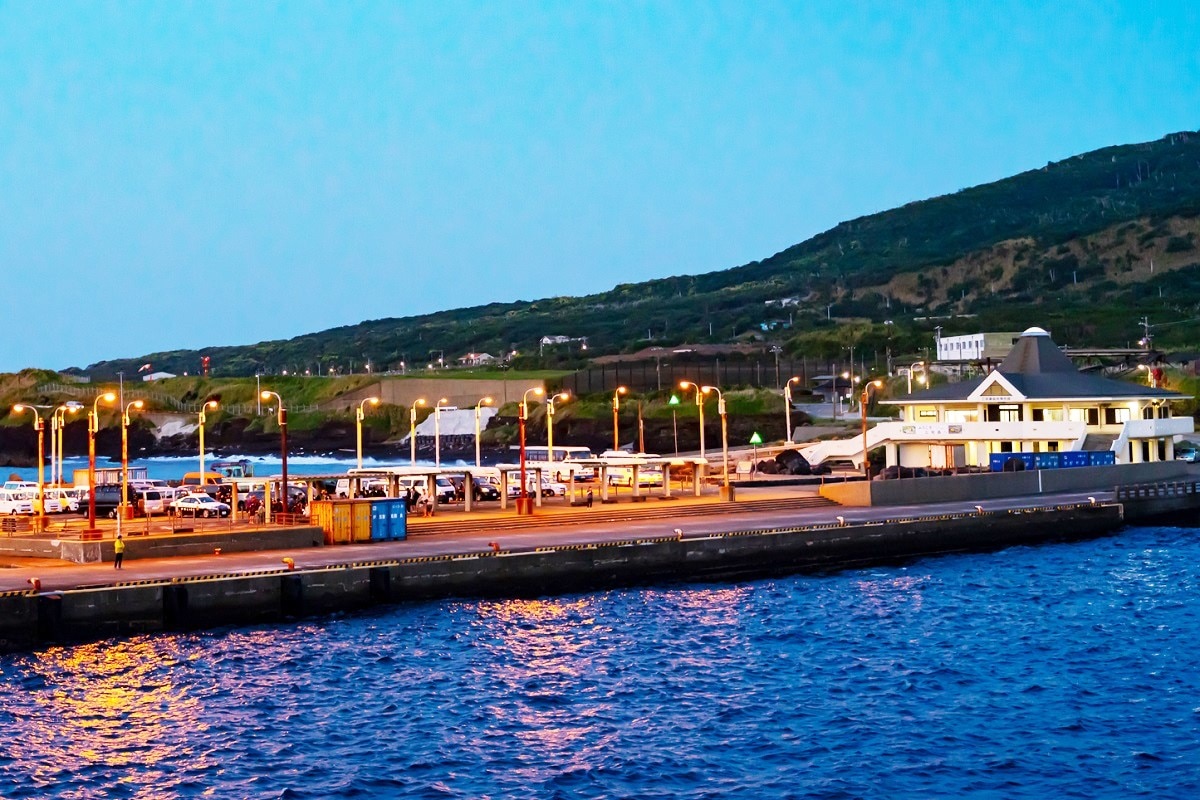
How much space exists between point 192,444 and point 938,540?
15164cm

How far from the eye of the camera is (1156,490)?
234 ft

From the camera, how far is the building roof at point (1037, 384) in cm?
7981

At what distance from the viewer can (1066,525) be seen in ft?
223

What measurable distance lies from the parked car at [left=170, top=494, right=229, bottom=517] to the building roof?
125 ft

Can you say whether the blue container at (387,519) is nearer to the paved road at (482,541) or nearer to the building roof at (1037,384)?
the paved road at (482,541)

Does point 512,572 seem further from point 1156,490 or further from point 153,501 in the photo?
point 1156,490

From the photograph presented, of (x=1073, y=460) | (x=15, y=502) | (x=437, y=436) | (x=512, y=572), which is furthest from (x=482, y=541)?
(x=1073, y=460)

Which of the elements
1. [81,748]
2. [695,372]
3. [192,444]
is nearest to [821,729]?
[81,748]

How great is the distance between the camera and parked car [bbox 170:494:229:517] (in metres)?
65.9

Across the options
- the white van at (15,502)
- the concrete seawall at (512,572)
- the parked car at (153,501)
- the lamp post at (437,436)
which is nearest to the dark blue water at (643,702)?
the concrete seawall at (512,572)

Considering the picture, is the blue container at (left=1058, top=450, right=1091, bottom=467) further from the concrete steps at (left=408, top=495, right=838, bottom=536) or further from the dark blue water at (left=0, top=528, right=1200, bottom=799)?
the dark blue water at (left=0, top=528, right=1200, bottom=799)

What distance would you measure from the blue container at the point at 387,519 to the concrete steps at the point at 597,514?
4.82 feet

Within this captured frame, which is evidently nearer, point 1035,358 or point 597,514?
point 597,514

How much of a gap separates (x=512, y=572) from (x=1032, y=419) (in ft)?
129
